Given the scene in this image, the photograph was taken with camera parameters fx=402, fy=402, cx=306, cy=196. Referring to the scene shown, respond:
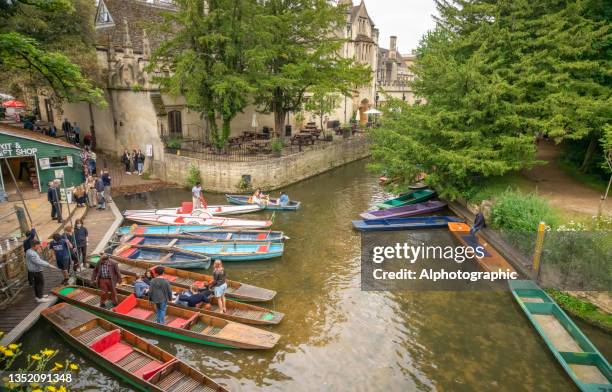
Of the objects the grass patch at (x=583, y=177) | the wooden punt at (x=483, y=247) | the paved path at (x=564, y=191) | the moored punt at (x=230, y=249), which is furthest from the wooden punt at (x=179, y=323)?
the grass patch at (x=583, y=177)

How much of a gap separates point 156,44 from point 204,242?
64.4 feet

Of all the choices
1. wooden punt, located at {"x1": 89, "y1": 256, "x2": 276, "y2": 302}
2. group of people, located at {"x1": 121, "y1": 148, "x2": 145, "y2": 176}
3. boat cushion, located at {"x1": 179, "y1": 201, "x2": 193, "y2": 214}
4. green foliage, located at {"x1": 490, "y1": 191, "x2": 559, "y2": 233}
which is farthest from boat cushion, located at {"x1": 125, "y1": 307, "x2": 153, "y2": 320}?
group of people, located at {"x1": 121, "y1": 148, "x2": 145, "y2": 176}

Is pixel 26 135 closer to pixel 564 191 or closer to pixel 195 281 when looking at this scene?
pixel 195 281

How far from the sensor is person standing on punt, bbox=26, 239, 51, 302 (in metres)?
11.1

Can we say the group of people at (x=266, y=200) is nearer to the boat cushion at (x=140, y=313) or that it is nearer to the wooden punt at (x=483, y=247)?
the wooden punt at (x=483, y=247)

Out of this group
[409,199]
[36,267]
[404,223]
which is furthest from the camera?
[409,199]

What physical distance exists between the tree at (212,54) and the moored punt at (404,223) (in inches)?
397

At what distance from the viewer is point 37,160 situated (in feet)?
66.1

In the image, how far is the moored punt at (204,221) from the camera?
18.4 m

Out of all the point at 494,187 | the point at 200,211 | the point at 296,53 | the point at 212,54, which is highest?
the point at 296,53

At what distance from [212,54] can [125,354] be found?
1852 centimetres

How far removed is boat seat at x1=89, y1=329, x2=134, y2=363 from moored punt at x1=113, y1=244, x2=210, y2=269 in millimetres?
4473

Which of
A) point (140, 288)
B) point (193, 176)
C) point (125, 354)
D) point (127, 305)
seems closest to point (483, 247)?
point (140, 288)

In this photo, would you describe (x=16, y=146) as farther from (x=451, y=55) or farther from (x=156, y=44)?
(x=451, y=55)
